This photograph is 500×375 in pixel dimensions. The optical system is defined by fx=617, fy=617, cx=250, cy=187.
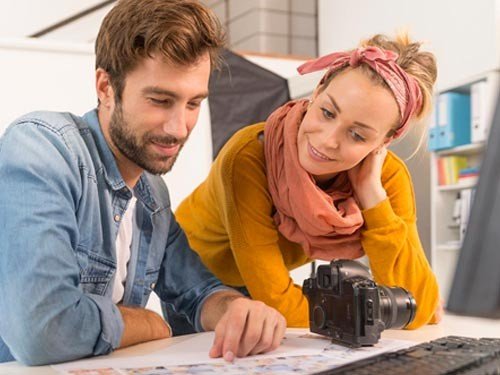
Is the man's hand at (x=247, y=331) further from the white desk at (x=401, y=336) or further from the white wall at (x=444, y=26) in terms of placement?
the white wall at (x=444, y=26)

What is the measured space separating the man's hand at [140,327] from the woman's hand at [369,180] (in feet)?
1.47

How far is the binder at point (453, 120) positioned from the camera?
2229mm

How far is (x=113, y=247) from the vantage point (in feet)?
2.87

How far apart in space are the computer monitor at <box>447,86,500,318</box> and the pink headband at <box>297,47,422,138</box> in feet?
2.61

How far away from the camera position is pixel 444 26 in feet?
8.86

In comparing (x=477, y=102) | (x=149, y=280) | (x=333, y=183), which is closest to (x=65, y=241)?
(x=149, y=280)

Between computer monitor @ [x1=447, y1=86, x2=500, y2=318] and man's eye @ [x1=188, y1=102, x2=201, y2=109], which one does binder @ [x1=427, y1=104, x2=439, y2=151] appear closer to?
man's eye @ [x1=188, y1=102, x2=201, y2=109]

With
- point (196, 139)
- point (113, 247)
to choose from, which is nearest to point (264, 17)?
point (196, 139)

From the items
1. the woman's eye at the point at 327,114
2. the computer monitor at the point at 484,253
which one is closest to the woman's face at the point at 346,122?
the woman's eye at the point at 327,114

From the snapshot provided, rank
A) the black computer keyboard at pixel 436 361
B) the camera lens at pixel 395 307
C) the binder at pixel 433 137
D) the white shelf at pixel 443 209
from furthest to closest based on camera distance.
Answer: the binder at pixel 433 137, the white shelf at pixel 443 209, the camera lens at pixel 395 307, the black computer keyboard at pixel 436 361

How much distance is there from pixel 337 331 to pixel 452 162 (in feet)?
5.53

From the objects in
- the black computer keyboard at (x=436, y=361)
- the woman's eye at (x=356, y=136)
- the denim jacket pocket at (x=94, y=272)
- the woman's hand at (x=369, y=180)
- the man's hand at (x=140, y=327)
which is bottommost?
the man's hand at (x=140, y=327)

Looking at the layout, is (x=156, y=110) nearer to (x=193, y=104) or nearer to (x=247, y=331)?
(x=193, y=104)

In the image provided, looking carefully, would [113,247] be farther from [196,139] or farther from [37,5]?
[37,5]
